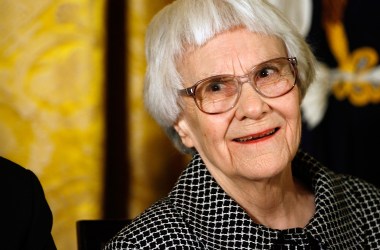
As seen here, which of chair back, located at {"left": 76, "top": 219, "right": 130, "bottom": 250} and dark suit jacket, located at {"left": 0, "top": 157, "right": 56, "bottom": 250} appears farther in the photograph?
chair back, located at {"left": 76, "top": 219, "right": 130, "bottom": 250}

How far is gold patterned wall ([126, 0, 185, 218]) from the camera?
2.80 meters

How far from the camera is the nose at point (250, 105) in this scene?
2.09m

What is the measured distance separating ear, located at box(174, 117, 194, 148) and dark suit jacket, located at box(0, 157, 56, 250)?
518 mm

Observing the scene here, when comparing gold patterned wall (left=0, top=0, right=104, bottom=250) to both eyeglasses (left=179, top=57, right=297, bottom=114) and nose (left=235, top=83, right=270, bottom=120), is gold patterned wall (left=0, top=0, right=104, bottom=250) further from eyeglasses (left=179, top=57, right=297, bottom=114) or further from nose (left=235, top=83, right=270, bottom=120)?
nose (left=235, top=83, right=270, bottom=120)

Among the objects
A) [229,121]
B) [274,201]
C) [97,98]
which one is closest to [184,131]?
[229,121]

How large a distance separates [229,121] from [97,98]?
29.5 inches

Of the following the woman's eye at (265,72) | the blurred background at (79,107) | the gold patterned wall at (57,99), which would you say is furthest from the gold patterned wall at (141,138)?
the woman's eye at (265,72)

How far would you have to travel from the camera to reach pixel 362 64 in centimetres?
301

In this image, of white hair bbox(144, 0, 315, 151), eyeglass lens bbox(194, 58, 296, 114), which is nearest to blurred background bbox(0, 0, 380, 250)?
white hair bbox(144, 0, 315, 151)

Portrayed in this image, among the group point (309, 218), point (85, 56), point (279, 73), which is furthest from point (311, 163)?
point (85, 56)

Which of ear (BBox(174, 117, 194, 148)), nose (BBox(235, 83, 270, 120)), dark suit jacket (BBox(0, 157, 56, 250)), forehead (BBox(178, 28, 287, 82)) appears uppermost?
forehead (BBox(178, 28, 287, 82))

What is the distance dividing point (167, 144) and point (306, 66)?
0.75m

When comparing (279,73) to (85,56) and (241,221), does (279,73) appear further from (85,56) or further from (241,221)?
(85,56)

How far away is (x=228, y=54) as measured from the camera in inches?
83.3
